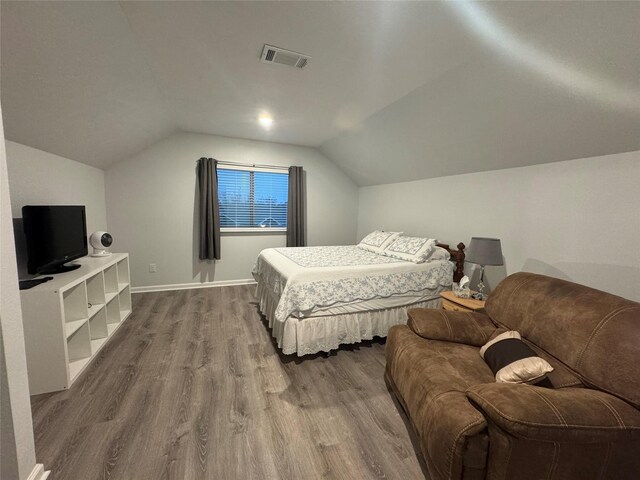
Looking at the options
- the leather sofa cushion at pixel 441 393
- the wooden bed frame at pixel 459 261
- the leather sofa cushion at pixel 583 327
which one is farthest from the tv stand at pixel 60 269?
the wooden bed frame at pixel 459 261

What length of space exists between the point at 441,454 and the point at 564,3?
2.18m

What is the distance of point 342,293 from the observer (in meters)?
2.35

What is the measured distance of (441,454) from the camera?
1.07 m

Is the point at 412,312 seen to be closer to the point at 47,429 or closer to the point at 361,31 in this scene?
the point at 361,31

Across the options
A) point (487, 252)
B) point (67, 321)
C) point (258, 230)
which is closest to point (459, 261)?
point (487, 252)

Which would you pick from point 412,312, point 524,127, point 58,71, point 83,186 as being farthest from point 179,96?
point 524,127

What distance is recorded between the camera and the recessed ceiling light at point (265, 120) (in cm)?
319

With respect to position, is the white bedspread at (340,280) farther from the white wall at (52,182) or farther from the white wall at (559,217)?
the white wall at (52,182)

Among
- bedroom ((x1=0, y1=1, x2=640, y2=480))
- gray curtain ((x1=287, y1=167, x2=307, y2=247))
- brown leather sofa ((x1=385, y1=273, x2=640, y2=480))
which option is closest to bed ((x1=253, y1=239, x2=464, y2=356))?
bedroom ((x1=0, y1=1, x2=640, y2=480))

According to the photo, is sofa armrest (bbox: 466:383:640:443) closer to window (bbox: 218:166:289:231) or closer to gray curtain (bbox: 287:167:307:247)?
gray curtain (bbox: 287:167:307:247)

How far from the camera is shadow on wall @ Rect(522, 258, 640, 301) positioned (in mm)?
1732

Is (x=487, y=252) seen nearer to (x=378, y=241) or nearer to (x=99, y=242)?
(x=378, y=241)

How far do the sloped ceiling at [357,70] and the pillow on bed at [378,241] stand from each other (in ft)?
3.78

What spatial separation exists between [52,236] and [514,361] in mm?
3280
